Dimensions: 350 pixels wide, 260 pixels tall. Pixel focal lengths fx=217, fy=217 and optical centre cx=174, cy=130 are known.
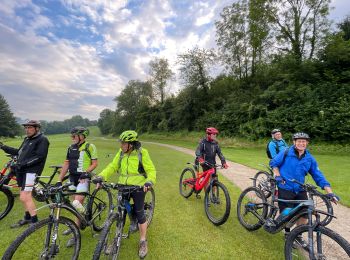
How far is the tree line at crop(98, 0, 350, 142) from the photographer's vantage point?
21516 mm

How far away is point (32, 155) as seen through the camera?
478 cm

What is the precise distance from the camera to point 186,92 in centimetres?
3884

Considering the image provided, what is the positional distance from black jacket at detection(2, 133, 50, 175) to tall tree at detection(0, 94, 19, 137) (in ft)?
235

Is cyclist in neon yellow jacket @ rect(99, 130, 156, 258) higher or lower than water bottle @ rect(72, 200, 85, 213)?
higher

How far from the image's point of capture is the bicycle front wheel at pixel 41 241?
2.99m

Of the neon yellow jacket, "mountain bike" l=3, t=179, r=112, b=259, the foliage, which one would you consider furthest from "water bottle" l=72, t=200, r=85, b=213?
the foliage

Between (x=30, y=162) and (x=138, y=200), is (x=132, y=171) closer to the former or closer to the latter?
(x=138, y=200)

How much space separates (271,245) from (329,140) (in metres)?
19.7

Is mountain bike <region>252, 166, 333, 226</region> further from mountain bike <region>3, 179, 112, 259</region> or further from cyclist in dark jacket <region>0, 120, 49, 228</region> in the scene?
cyclist in dark jacket <region>0, 120, 49, 228</region>

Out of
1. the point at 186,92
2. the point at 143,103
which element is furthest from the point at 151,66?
the point at 186,92

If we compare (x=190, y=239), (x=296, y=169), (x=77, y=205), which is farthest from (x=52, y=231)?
(x=296, y=169)

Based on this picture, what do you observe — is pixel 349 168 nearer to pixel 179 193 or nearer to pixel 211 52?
pixel 179 193

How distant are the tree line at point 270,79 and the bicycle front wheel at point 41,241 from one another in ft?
71.9

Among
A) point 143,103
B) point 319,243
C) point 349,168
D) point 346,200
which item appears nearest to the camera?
point 319,243
